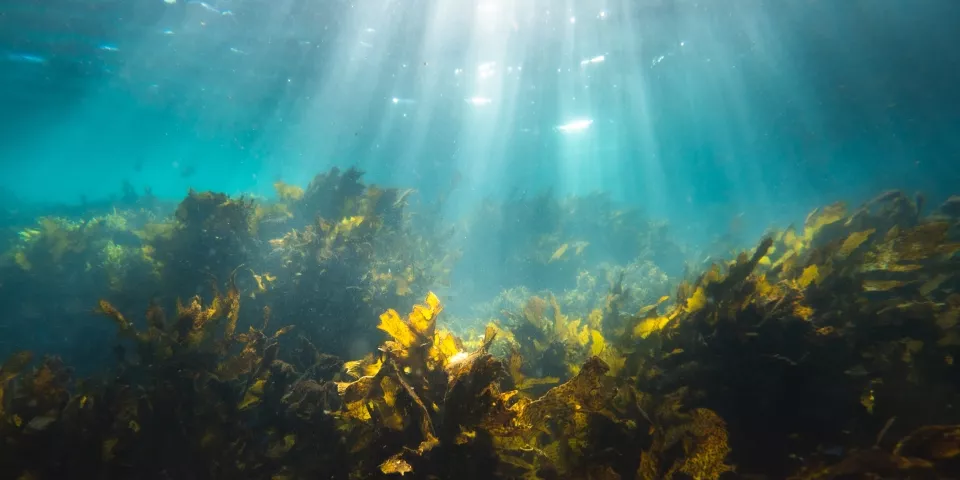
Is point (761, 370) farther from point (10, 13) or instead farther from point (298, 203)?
point (10, 13)

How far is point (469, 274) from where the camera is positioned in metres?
13.4

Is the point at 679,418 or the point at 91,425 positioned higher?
the point at 91,425

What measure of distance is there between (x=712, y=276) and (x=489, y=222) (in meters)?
11.6

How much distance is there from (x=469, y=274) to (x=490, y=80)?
917 cm

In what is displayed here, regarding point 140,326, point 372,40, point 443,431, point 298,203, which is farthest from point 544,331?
point 372,40

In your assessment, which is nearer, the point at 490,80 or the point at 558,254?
the point at 558,254

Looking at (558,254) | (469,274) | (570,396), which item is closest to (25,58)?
(469,274)

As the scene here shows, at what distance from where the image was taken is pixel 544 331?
17.5ft

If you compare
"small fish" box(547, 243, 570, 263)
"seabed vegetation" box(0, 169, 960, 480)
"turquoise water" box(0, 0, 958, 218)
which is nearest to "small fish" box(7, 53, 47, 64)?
"turquoise water" box(0, 0, 958, 218)

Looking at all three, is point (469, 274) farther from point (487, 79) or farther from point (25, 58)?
point (25, 58)

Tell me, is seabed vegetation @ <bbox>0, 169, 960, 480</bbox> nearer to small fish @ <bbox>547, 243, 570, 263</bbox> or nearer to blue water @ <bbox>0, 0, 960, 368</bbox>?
small fish @ <bbox>547, 243, 570, 263</bbox>

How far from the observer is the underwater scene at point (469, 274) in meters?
2.11

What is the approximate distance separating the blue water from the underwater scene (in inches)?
6.9

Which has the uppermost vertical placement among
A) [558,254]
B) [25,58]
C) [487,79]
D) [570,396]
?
[25,58]
